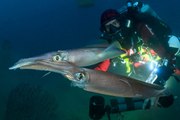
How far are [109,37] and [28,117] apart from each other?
8359 mm

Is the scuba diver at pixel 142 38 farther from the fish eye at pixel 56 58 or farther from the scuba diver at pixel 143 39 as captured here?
the fish eye at pixel 56 58

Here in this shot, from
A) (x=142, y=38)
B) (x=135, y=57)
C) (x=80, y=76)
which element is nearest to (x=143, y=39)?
(x=142, y=38)

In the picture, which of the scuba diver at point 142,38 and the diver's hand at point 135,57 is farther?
the diver's hand at point 135,57

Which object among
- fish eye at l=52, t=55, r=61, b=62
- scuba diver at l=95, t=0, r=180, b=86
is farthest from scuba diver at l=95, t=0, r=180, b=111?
fish eye at l=52, t=55, r=61, b=62

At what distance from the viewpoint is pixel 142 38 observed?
4707 millimetres

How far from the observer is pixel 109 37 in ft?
16.0

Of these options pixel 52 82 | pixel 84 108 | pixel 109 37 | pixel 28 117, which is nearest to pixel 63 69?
pixel 109 37

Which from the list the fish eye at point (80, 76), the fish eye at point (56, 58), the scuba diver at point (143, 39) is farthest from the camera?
the scuba diver at point (143, 39)

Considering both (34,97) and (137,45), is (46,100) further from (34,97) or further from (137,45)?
(137,45)

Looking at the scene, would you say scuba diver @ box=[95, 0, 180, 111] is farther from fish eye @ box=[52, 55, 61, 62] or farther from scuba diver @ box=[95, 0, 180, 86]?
fish eye @ box=[52, 55, 61, 62]

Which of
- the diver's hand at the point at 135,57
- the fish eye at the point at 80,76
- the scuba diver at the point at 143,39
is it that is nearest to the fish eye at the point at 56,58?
the fish eye at the point at 80,76

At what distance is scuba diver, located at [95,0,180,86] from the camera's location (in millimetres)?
4531

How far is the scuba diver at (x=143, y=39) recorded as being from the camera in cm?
452

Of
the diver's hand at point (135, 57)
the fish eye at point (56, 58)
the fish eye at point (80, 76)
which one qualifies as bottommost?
the fish eye at point (80, 76)
